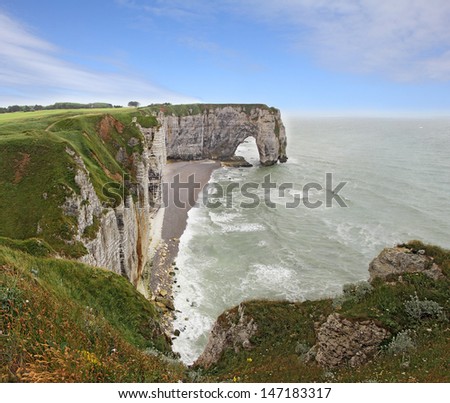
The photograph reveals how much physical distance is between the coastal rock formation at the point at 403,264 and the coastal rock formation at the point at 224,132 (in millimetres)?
85663

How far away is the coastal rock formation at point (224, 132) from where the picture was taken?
10031cm

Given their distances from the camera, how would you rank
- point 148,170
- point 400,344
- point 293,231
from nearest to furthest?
point 400,344
point 148,170
point 293,231

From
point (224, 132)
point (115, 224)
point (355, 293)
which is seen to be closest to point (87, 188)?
point (115, 224)

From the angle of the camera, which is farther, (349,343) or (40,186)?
(40,186)

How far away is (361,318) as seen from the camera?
12.4 meters

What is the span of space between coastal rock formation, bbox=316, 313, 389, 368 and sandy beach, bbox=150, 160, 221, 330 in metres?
19.1

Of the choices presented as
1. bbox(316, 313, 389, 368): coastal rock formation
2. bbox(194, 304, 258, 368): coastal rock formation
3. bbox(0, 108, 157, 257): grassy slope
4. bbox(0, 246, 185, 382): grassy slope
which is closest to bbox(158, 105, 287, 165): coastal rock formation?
bbox(0, 108, 157, 257): grassy slope

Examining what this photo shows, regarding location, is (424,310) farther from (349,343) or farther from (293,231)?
(293,231)

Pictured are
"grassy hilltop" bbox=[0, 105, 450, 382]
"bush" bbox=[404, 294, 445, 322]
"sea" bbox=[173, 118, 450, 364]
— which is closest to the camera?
"grassy hilltop" bbox=[0, 105, 450, 382]

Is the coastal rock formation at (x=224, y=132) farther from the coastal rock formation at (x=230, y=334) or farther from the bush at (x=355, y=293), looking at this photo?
the bush at (x=355, y=293)

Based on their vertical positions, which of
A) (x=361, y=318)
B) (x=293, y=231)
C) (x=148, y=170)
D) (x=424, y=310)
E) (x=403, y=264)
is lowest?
(x=293, y=231)

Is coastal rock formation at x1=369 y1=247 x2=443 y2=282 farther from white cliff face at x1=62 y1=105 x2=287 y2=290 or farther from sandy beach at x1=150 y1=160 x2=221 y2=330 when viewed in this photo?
sandy beach at x1=150 y1=160 x2=221 y2=330

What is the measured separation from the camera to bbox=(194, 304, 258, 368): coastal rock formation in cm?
1555

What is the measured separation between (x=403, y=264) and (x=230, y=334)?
9216 mm
